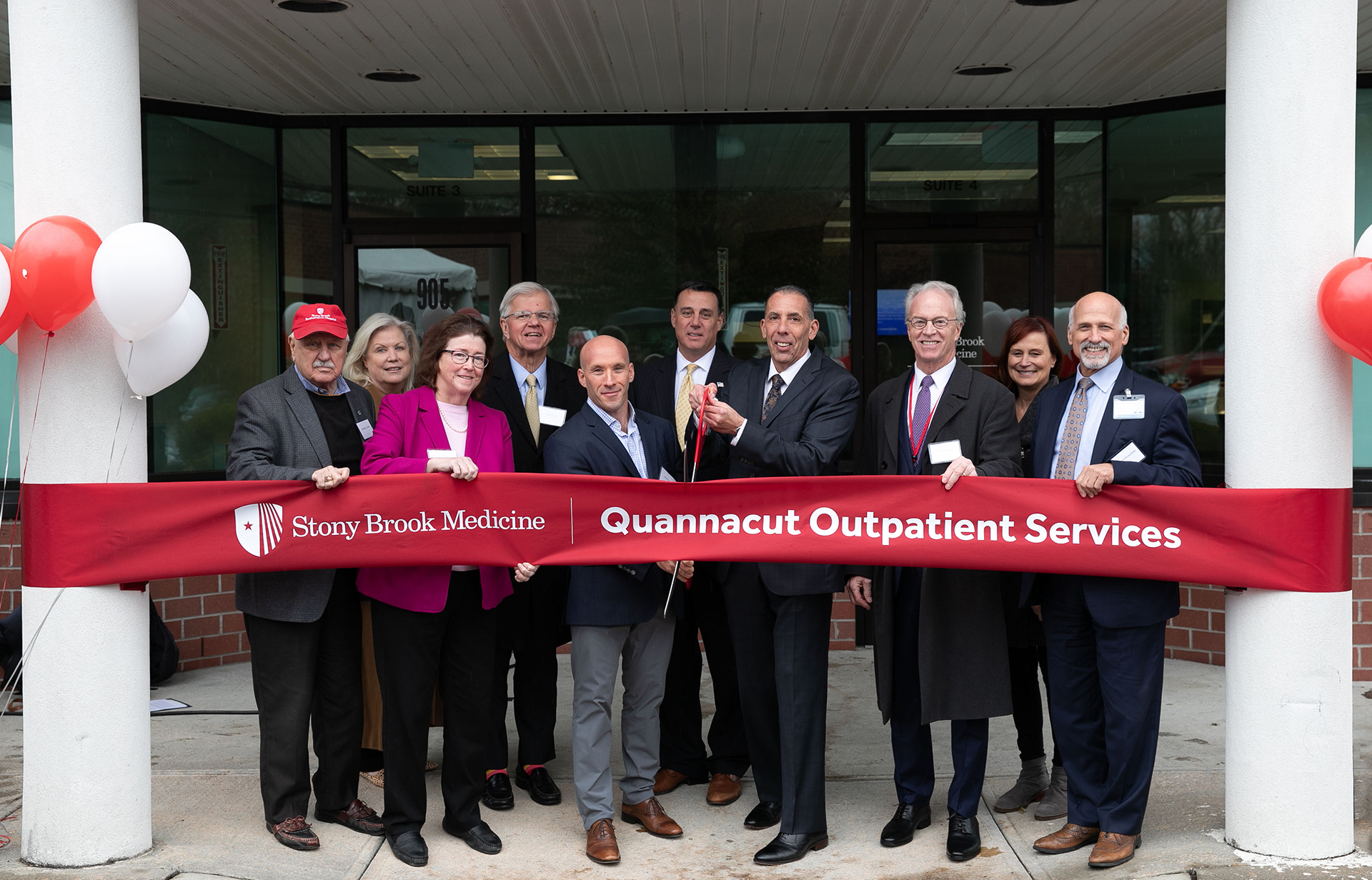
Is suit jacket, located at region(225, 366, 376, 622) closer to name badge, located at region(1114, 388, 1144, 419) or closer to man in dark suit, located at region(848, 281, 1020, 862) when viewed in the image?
man in dark suit, located at region(848, 281, 1020, 862)

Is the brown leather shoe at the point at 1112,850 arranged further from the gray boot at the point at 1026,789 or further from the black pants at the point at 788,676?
the black pants at the point at 788,676

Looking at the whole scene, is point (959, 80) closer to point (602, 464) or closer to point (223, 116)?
point (602, 464)

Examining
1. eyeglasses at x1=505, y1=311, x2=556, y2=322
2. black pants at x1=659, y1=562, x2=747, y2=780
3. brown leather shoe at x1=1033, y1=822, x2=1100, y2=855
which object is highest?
eyeglasses at x1=505, y1=311, x2=556, y2=322

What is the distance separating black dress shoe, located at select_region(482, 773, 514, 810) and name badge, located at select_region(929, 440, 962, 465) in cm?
224

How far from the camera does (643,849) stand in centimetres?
453

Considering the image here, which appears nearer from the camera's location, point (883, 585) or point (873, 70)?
point (883, 585)

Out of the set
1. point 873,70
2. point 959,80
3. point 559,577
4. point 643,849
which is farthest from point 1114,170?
point 643,849

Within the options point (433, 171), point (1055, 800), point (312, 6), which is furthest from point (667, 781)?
point (433, 171)

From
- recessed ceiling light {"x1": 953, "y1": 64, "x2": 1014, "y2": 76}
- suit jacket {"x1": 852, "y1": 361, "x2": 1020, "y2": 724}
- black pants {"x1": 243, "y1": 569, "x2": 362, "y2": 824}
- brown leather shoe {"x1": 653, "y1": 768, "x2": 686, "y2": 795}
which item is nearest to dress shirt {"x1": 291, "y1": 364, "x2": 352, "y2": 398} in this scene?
black pants {"x1": 243, "y1": 569, "x2": 362, "y2": 824}

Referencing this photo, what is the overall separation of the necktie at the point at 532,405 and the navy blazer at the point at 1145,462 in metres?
2.29

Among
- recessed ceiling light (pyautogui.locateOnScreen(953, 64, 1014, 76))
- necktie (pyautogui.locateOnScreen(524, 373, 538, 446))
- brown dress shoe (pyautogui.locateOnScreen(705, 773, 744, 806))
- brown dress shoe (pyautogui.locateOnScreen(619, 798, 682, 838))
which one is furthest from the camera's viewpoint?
recessed ceiling light (pyautogui.locateOnScreen(953, 64, 1014, 76))

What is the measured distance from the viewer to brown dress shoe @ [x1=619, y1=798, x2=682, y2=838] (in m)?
4.62

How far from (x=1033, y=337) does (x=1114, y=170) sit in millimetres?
3566

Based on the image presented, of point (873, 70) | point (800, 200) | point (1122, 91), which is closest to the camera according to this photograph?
point (873, 70)
